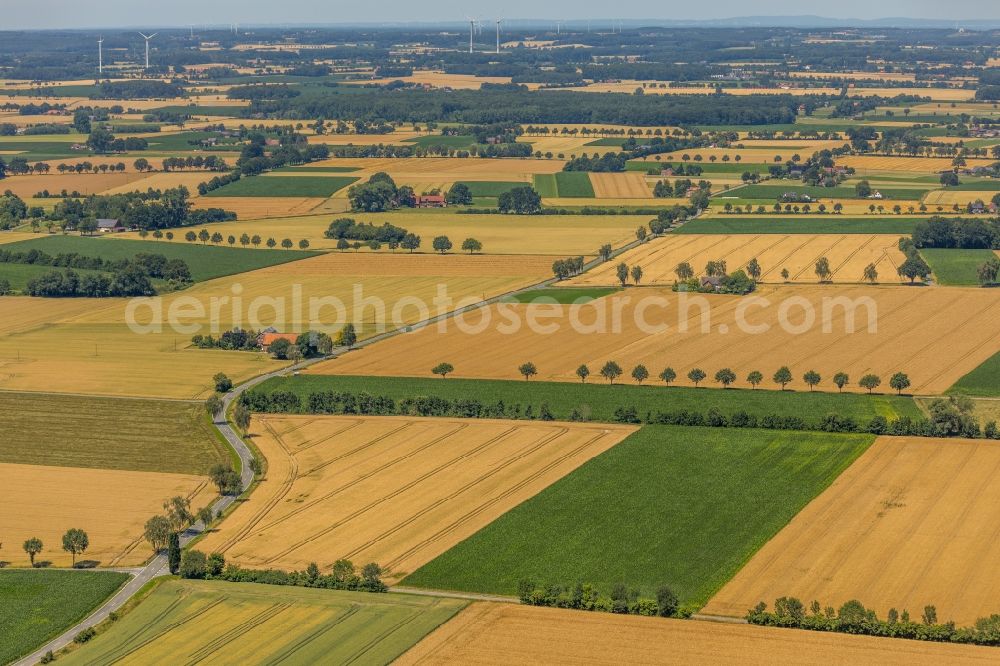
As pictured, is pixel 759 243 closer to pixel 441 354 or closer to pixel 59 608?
pixel 441 354

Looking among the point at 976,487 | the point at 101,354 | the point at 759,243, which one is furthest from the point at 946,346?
the point at 101,354

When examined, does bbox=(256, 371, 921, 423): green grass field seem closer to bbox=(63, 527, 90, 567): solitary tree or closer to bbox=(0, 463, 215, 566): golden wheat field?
bbox=(0, 463, 215, 566): golden wheat field

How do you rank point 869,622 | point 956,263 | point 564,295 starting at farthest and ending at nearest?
point 956,263
point 564,295
point 869,622

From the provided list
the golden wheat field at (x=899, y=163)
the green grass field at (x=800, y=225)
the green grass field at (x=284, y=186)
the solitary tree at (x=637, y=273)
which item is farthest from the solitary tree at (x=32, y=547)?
the golden wheat field at (x=899, y=163)

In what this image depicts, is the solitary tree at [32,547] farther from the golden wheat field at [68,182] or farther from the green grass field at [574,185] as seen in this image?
the golden wheat field at [68,182]

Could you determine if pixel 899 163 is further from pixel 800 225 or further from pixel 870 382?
pixel 870 382

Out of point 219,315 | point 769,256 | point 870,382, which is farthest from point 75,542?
point 769,256
